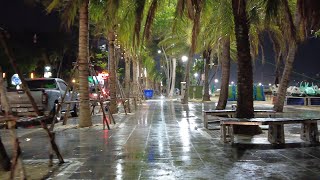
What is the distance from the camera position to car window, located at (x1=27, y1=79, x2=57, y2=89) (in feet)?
69.1

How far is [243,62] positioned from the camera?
1219 cm

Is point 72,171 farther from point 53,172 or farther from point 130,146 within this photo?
point 130,146

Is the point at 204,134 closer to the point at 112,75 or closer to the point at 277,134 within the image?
the point at 277,134

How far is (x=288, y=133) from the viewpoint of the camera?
1330cm

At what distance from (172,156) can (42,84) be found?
1362 centimetres

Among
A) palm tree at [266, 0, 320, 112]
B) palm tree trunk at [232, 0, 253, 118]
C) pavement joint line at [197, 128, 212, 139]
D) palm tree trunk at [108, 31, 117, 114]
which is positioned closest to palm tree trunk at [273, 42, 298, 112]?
palm tree at [266, 0, 320, 112]

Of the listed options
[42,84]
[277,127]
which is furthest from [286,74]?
[42,84]

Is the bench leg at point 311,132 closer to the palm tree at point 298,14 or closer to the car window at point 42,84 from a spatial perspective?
the palm tree at point 298,14

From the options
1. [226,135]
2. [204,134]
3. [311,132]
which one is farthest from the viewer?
[204,134]

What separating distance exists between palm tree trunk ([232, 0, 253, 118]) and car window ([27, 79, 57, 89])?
443 inches

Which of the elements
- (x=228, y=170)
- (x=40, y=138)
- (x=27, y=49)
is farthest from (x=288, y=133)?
(x=27, y=49)

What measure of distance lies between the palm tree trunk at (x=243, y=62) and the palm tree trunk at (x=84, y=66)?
5.93m

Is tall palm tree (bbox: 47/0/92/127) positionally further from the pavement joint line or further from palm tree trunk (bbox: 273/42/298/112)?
palm tree trunk (bbox: 273/42/298/112)

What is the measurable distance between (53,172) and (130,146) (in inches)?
127
